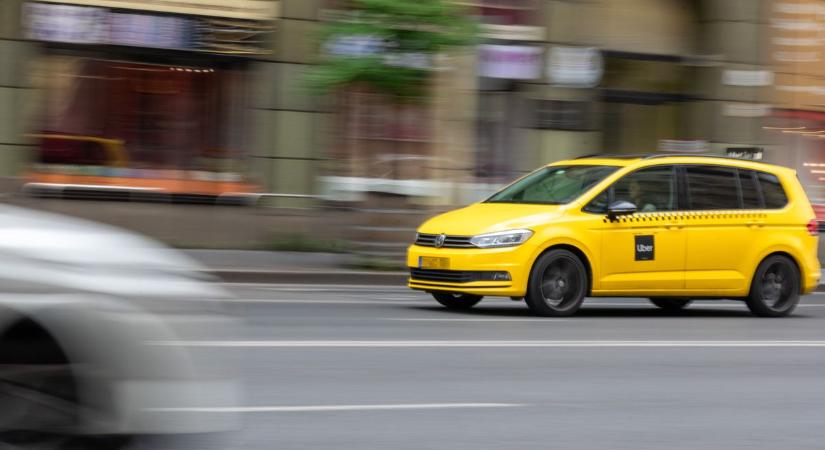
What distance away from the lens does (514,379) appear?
8.35 m

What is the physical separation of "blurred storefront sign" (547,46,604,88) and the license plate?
10.2m

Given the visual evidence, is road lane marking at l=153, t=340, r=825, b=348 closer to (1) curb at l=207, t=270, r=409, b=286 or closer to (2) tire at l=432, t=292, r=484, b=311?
(2) tire at l=432, t=292, r=484, b=311

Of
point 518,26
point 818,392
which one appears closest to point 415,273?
point 818,392

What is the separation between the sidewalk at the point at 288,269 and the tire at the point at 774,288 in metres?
5.22

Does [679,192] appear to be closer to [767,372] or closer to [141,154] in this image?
[767,372]

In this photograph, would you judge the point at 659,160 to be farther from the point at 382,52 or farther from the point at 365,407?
the point at 365,407

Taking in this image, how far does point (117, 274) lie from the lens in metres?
4.50

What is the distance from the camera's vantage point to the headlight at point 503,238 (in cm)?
1222

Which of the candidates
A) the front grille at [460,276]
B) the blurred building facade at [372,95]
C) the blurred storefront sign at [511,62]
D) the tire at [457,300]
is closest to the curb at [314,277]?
the blurred building facade at [372,95]

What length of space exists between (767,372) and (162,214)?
1238cm

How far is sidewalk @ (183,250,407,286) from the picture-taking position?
16891mm

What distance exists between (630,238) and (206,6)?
9252 millimetres

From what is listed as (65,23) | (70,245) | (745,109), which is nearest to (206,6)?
(65,23)

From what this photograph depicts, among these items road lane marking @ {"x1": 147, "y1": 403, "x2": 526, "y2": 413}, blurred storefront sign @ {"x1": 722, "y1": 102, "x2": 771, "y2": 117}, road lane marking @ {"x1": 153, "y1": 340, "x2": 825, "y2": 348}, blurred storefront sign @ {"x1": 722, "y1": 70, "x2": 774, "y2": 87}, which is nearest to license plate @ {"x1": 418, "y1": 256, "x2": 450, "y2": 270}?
road lane marking @ {"x1": 153, "y1": 340, "x2": 825, "y2": 348}
